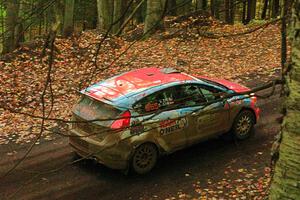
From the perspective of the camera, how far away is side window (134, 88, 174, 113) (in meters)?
8.63

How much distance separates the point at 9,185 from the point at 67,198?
134 centimetres

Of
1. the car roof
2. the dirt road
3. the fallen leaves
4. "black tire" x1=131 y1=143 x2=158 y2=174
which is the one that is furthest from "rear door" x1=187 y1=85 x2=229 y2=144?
the fallen leaves

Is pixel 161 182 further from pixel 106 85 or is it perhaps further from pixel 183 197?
pixel 106 85

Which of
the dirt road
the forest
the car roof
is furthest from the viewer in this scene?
the car roof

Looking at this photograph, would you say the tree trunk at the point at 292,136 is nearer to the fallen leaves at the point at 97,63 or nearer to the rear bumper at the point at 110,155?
the rear bumper at the point at 110,155

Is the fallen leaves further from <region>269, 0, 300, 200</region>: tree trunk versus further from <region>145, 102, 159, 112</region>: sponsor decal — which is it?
<region>269, 0, 300, 200</region>: tree trunk

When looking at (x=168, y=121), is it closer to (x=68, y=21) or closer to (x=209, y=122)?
(x=209, y=122)

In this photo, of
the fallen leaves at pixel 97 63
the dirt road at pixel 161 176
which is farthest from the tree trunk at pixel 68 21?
the dirt road at pixel 161 176

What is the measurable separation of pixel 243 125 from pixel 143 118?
10.1 ft

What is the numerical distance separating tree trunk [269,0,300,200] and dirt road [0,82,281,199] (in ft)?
18.5

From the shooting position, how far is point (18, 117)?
12391 millimetres

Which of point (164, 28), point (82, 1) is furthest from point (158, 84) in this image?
point (82, 1)

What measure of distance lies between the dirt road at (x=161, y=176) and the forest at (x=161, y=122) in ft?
0.07

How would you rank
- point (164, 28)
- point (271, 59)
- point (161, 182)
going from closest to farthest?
1. point (161, 182)
2. point (271, 59)
3. point (164, 28)
